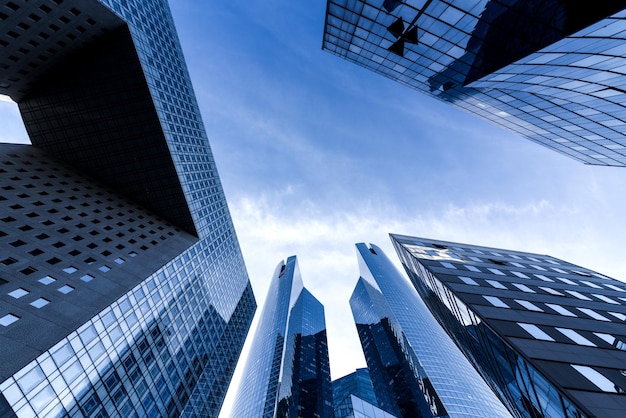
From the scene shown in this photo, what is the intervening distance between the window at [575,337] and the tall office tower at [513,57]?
16.5m

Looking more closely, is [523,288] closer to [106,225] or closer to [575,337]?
[575,337]

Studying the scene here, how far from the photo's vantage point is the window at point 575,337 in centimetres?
1922

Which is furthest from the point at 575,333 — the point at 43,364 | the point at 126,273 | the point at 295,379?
the point at 295,379

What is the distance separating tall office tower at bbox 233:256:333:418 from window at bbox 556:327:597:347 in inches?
4095

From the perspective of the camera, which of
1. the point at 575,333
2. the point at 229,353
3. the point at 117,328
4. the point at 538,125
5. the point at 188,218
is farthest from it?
the point at 229,353

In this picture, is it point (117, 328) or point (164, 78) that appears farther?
point (164, 78)

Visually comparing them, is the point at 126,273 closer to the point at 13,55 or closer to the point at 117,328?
the point at 117,328

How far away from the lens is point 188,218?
2452 inches

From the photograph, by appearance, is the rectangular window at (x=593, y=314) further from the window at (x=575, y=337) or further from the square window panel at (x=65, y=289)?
the square window panel at (x=65, y=289)

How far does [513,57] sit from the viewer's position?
20.5m

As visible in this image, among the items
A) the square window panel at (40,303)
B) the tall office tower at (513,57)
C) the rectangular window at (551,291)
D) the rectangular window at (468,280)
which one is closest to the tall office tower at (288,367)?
the square window panel at (40,303)

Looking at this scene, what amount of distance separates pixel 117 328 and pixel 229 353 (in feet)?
156

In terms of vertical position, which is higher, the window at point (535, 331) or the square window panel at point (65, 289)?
the window at point (535, 331)

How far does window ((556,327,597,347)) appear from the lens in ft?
63.1
